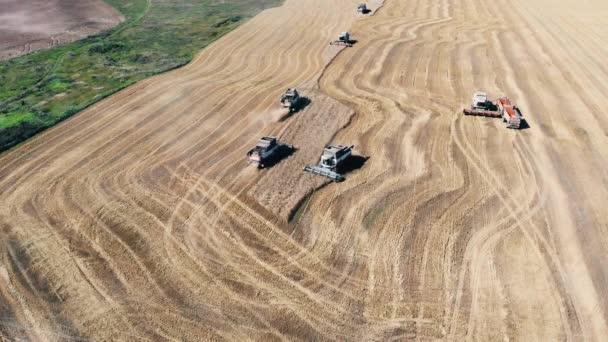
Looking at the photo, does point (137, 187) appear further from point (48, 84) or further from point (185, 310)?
point (48, 84)

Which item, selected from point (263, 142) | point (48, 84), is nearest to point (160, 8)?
point (48, 84)

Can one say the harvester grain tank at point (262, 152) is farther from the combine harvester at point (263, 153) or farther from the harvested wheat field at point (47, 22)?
the harvested wheat field at point (47, 22)

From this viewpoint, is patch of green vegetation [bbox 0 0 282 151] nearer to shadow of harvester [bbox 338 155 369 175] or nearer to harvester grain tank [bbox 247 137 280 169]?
harvester grain tank [bbox 247 137 280 169]

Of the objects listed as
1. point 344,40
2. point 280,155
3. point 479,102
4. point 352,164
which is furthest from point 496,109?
point 344,40

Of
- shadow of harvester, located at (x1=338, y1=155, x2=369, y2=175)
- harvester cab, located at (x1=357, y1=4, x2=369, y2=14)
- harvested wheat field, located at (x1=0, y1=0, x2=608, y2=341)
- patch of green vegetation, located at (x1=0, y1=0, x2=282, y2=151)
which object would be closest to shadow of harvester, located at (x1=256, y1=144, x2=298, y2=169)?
harvested wheat field, located at (x1=0, y1=0, x2=608, y2=341)

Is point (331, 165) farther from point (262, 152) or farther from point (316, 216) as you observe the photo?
point (262, 152)

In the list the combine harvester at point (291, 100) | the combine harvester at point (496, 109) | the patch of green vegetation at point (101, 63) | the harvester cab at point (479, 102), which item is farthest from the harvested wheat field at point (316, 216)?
the patch of green vegetation at point (101, 63)
